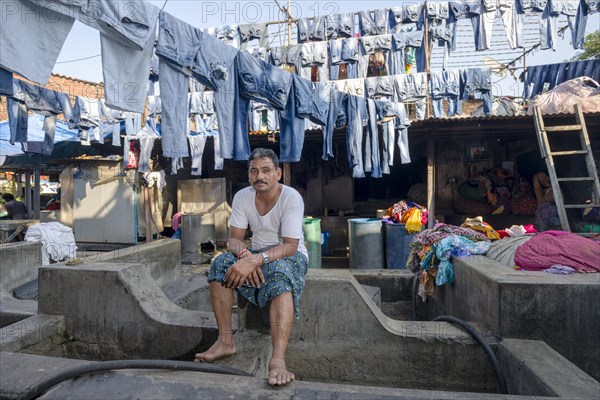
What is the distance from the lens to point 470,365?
9.77 ft

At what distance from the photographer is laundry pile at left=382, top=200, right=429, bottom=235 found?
24.8 feet

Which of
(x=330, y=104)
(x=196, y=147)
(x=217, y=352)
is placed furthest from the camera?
(x=196, y=147)

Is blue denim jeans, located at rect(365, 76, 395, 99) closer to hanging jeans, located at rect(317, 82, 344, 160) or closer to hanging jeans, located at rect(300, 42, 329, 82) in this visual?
hanging jeans, located at rect(300, 42, 329, 82)

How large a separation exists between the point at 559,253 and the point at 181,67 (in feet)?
14.0

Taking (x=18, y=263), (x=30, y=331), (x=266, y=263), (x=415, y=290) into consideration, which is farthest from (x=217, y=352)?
(x=18, y=263)

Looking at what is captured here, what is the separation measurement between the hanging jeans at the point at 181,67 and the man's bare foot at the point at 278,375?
284 centimetres

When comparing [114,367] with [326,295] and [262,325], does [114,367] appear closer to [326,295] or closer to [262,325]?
[262,325]

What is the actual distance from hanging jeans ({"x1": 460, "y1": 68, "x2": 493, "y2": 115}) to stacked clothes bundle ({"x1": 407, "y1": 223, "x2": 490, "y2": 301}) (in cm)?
536

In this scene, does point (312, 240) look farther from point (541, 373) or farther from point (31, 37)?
point (31, 37)

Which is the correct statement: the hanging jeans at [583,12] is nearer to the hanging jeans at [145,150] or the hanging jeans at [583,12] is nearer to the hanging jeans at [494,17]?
the hanging jeans at [494,17]

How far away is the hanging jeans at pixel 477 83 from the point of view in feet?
29.0

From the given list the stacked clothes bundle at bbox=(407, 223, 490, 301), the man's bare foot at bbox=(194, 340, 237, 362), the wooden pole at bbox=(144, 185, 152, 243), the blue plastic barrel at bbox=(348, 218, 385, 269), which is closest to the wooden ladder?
the stacked clothes bundle at bbox=(407, 223, 490, 301)

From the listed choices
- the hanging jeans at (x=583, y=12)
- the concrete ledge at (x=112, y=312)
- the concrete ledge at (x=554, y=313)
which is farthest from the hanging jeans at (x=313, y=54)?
the concrete ledge at (x=554, y=313)

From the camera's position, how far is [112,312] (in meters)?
3.39
